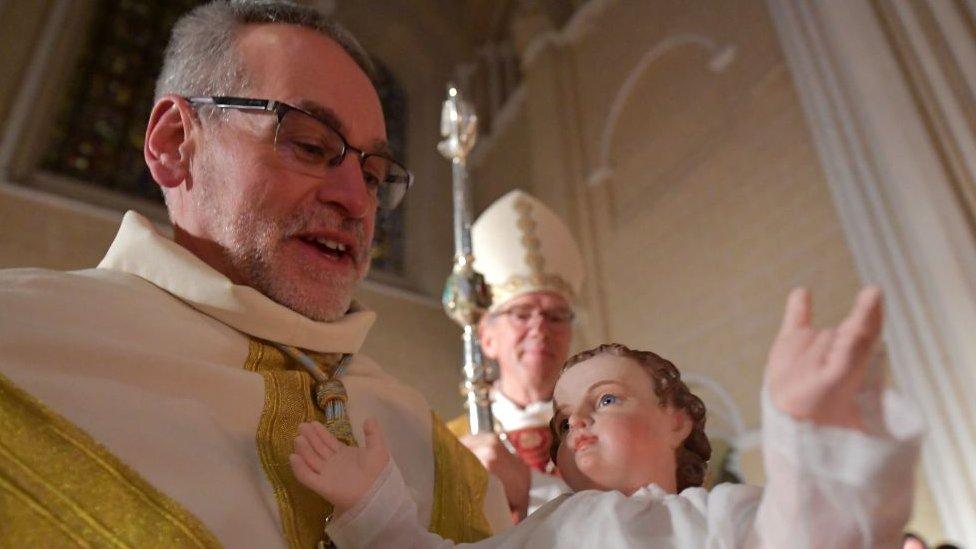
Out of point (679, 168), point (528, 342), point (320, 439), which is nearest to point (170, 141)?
point (320, 439)

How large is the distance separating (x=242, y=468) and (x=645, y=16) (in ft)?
19.7

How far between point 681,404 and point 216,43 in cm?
98

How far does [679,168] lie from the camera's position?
5246 mm

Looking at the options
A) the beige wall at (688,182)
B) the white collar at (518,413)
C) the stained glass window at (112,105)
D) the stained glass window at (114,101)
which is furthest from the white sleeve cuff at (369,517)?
the stained glass window at (112,105)

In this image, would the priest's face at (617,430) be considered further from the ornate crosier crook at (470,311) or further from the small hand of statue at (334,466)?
the ornate crosier crook at (470,311)

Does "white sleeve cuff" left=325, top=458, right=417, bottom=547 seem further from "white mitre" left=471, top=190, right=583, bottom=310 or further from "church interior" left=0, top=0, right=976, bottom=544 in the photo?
"white mitre" left=471, top=190, right=583, bottom=310

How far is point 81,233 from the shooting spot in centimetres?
482

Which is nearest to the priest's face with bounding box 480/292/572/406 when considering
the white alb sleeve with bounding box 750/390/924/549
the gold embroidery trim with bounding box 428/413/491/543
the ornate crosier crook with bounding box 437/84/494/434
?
the ornate crosier crook with bounding box 437/84/494/434

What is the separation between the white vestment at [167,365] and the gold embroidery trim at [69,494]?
0.08 feet

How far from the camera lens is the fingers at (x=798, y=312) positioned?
52 centimetres

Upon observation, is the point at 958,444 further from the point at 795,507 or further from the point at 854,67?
the point at 795,507

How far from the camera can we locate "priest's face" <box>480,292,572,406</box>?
188 cm

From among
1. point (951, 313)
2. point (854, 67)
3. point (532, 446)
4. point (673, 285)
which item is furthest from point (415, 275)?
point (532, 446)

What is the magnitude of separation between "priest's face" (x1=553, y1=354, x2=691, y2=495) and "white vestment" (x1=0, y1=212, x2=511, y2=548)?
0.24 m
